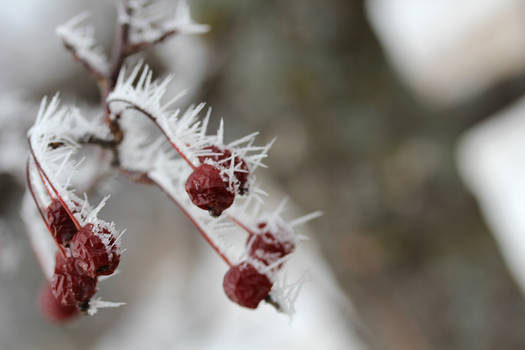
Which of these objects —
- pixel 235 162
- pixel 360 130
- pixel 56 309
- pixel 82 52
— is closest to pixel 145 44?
pixel 82 52

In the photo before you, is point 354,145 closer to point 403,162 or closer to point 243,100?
point 403,162

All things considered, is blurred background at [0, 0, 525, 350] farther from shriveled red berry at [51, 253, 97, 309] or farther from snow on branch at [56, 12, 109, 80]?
shriveled red berry at [51, 253, 97, 309]

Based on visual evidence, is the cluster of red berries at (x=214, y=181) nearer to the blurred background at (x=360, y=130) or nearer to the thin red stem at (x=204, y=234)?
the thin red stem at (x=204, y=234)

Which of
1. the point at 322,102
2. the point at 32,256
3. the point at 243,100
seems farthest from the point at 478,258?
the point at 32,256

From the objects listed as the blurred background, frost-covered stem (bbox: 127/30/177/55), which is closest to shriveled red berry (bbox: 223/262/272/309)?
frost-covered stem (bbox: 127/30/177/55)

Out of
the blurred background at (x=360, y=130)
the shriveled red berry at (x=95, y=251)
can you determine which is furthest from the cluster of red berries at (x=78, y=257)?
the blurred background at (x=360, y=130)

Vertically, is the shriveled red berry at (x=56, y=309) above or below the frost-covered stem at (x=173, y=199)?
below
